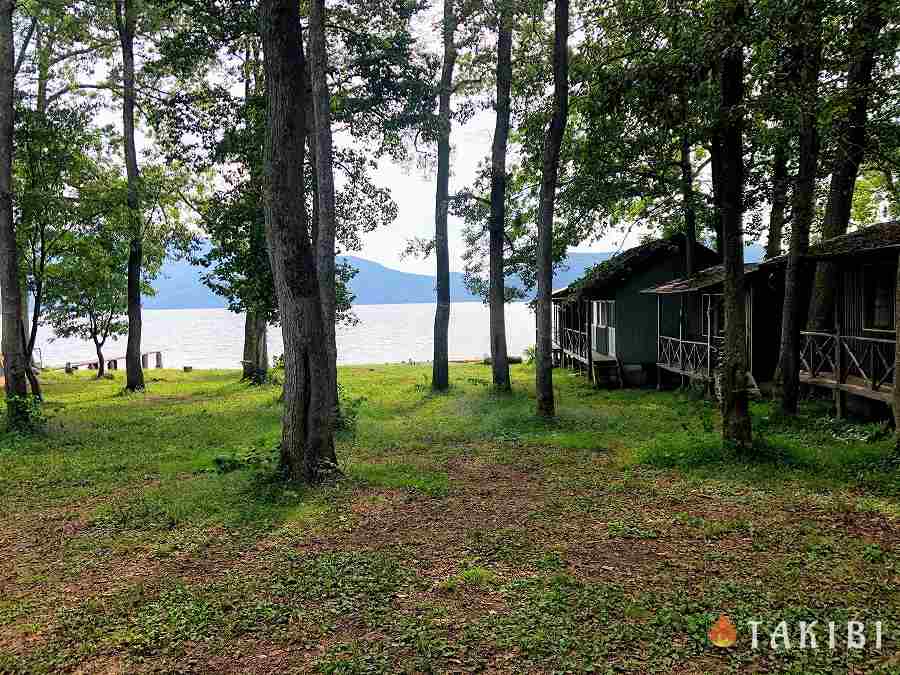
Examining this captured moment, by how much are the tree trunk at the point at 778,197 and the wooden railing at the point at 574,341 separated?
27.5 feet

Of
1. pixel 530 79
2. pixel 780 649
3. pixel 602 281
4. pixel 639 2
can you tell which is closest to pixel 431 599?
pixel 780 649

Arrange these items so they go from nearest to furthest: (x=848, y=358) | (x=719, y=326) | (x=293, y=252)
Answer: (x=293, y=252)
(x=848, y=358)
(x=719, y=326)

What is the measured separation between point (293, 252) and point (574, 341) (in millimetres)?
22226

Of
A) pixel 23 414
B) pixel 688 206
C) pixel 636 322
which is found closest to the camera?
pixel 23 414

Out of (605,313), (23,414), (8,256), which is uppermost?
(8,256)

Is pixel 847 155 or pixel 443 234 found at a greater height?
pixel 443 234

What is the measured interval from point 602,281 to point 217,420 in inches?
530

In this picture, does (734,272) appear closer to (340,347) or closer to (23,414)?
(23,414)

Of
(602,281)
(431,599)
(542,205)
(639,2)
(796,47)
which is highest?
(639,2)

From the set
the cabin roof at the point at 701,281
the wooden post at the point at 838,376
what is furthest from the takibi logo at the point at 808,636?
the cabin roof at the point at 701,281

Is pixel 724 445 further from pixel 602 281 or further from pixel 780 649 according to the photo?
pixel 602 281

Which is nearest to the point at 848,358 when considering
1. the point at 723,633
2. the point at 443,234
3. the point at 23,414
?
the point at 723,633

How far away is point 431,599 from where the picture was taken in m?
5.07

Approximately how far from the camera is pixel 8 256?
1333 centimetres
